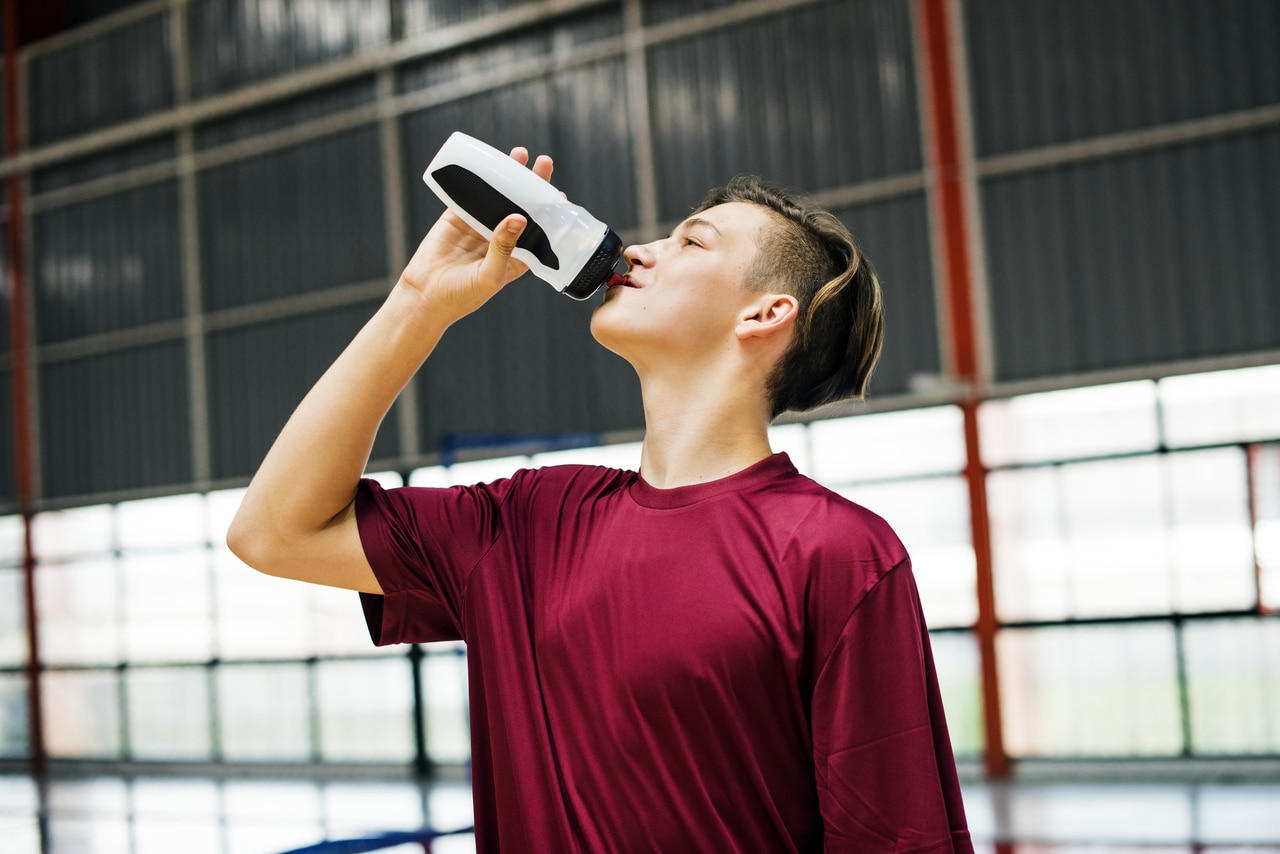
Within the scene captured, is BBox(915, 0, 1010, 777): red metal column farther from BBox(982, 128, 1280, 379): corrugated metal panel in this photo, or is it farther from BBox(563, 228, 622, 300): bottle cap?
BBox(563, 228, 622, 300): bottle cap

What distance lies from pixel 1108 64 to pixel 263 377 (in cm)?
873

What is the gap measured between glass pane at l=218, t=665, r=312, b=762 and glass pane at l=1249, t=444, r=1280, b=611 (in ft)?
29.2

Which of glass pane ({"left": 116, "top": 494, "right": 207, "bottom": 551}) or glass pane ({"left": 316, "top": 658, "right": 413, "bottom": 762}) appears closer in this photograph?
glass pane ({"left": 316, "top": 658, "right": 413, "bottom": 762})

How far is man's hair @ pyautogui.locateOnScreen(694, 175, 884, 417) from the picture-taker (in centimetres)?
191

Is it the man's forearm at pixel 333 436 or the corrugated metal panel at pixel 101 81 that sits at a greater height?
the corrugated metal panel at pixel 101 81

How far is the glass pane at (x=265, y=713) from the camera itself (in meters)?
13.3

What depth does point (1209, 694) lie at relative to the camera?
9.55 metres

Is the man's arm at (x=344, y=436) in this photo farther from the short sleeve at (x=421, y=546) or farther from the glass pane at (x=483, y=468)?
the glass pane at (x=483, y=468)

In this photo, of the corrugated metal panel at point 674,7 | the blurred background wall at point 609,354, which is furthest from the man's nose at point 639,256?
the corrugated metal panel at point 674,7

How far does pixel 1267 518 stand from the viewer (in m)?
9.55

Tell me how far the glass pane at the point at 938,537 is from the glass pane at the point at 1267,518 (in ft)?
6.85

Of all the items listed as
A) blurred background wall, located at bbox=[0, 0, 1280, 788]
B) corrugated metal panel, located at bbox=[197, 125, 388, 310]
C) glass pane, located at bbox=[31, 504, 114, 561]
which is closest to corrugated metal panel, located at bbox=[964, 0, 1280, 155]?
blurred background wall, located at bbox=[0, 0, 1280, 788]

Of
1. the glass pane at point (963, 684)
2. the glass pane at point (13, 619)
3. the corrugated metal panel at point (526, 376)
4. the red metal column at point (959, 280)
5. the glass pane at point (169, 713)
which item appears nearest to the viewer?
the red metal column at point (959, 280)

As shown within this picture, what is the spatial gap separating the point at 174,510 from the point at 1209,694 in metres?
10.4
